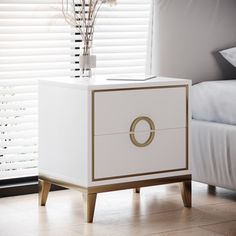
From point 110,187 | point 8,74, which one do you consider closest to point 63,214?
point 110,187

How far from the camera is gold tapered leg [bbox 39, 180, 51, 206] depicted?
3146 mm

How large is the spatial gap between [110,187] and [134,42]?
1.03m

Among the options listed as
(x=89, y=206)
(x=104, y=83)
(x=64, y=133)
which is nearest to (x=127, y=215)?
(x=89, y=206)

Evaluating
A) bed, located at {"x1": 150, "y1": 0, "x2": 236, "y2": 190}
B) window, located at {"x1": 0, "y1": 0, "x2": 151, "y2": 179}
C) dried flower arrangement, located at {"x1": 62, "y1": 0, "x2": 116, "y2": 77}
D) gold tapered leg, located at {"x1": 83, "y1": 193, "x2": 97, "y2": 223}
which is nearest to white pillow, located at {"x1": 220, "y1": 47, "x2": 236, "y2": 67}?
bed, located at {"x1": 150, "y1": 0, "x2": 236, "y2": 190}

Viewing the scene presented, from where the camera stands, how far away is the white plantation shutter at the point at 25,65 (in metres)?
3.38

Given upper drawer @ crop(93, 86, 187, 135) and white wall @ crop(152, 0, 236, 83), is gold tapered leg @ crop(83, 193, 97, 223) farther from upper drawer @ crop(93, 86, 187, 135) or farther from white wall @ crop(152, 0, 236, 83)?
white wall @ crop(152, 0, 236, 83)

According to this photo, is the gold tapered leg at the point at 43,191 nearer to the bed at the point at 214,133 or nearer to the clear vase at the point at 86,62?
the clear vase at the point at 86,62

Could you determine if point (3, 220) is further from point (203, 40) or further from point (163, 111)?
point (203, 40)

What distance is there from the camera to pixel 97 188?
290 cm

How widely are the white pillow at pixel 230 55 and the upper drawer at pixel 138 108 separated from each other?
2.31 ft

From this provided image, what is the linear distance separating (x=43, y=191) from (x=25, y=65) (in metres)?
0.64

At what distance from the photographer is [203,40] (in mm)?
3732

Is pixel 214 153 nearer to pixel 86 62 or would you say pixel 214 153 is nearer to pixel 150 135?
pixel 150 135

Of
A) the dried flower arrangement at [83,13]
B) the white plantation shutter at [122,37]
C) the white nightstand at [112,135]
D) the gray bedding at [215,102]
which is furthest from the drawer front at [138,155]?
the white plantation shutter at [122,37]
